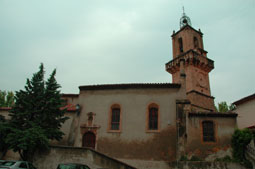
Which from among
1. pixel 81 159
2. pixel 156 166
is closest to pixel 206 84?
pixel 156 166

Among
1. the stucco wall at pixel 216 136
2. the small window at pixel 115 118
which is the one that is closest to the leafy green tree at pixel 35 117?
the small window at pixel 115 118

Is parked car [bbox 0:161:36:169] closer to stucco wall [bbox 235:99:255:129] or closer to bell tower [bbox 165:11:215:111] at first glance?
stucco wall [bbox 235:99:255:129]

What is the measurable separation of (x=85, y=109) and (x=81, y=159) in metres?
6.64

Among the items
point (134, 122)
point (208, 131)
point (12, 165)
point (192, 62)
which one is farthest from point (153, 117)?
point (192, 62)

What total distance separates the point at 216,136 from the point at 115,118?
354 inches

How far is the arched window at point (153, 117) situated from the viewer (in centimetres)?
1766

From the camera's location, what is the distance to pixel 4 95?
3653 cm

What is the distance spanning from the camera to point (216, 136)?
16.7 metres

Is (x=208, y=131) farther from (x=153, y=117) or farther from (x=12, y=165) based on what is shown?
(x=12, y=165)

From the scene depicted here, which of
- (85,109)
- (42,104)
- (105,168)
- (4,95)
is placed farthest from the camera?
(4,95)

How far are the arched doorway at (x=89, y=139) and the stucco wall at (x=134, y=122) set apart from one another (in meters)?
0.38

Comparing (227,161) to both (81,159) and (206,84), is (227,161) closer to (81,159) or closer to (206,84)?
(81,159)

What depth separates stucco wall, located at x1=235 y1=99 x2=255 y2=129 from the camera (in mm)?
19625

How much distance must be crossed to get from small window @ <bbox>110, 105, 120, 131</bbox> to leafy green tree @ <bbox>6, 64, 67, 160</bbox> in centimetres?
461
